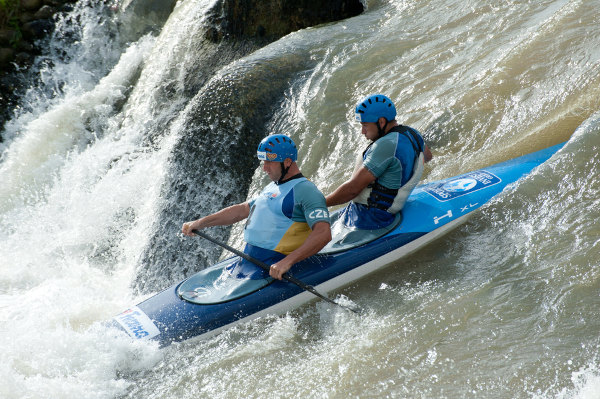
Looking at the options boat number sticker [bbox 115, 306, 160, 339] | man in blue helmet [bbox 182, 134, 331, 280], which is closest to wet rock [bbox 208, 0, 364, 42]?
man in blue helmet [bbox 182, 134, 331, 280]

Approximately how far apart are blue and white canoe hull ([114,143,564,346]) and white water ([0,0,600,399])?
11 centimetres

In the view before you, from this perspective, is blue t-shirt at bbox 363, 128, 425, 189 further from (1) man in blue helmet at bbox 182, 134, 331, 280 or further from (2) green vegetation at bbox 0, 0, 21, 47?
(2) green vegetation at bbox 0, 0, 21, 47

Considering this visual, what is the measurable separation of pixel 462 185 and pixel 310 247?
4.97 ft

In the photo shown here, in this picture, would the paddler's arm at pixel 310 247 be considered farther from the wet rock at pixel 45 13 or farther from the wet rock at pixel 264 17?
the wet rock at pixel 45 13

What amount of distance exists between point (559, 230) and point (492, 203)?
71 centimetres

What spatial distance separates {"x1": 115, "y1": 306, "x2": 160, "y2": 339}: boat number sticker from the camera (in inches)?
167

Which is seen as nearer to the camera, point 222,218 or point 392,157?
point 392,157

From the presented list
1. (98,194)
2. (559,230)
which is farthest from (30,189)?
(559,230)

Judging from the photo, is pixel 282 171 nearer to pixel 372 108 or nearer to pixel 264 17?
pixel 372 108

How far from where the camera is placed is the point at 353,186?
466cm

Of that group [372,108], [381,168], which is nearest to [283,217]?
[381,168]

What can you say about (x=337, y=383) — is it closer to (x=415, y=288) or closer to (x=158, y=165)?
(x=415, y=288)

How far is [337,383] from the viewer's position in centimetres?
346

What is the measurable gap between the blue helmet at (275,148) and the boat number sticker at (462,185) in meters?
1.34
